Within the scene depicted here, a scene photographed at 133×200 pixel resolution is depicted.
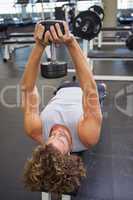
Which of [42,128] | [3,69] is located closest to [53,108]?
[42,128]

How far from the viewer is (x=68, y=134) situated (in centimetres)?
134

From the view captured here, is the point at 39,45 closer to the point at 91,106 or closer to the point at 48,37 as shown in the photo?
the point at 48,37

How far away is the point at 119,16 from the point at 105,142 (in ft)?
22.9

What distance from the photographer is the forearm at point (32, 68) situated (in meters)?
1.14

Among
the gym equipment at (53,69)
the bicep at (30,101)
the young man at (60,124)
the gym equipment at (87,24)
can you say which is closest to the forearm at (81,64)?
the young man at (60,124)

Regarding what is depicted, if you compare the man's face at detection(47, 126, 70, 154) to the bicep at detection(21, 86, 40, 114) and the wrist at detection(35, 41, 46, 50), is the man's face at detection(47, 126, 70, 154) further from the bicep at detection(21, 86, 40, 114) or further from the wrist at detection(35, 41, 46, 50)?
the wrist at detection(35, 41, 46, 50)

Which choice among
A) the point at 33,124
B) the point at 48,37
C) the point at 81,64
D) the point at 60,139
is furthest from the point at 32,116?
the point at 48,37

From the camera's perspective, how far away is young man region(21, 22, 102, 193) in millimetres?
1000

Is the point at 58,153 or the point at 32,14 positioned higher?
the point at 32,14

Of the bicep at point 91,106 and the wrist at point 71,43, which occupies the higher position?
the wrist at point 71,43

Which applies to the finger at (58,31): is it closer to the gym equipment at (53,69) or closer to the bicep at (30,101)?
the gym equipment at (53,69)

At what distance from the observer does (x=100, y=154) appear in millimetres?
2043

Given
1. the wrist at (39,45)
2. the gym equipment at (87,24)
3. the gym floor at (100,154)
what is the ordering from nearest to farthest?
the wrist at (39,45), the gym floor at (100,154), the gym equipment at (87,24)

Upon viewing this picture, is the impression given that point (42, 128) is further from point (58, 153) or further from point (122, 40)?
point (122, 40)
